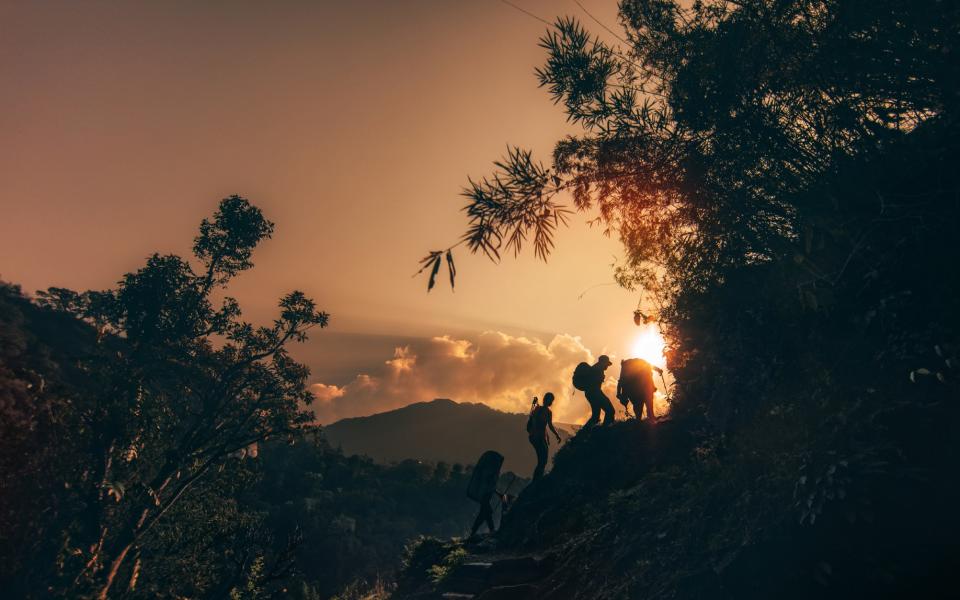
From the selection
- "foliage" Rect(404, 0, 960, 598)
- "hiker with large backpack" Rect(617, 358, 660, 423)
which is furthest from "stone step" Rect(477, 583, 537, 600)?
"hiker with large backpack" Rect(617, 358, 660, 423)

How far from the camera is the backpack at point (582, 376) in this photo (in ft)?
48.1

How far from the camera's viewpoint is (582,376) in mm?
14688

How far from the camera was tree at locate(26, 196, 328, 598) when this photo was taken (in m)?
12.2

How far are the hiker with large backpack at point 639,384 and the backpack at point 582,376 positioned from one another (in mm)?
1150

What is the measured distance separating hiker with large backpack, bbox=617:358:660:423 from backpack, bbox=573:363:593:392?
1.15 m

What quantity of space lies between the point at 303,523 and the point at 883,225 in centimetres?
4247

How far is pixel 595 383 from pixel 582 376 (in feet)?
1.67

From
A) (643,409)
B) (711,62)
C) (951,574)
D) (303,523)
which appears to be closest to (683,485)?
(951,574)

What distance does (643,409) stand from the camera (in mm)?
14617

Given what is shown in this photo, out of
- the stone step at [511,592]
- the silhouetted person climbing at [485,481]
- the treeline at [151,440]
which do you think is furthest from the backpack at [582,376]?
the treeline at [151,440]

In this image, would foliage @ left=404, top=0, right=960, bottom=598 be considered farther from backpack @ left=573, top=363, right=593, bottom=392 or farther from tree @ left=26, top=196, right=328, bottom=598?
tree @ left=26, top=196, right=328, bottom=598

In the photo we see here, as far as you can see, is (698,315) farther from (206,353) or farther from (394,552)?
(394,552)

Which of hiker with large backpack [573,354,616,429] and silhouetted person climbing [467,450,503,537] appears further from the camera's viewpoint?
hiker with large backpack [573,354,616,429]

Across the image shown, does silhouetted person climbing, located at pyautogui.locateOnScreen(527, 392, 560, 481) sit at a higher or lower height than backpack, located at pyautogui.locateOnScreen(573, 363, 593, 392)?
lower
